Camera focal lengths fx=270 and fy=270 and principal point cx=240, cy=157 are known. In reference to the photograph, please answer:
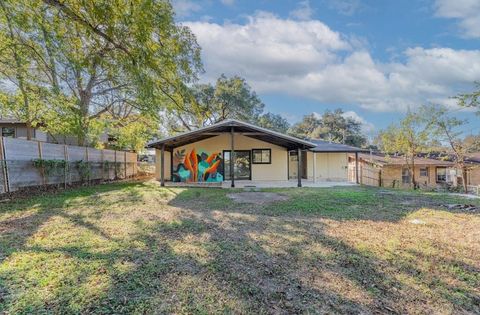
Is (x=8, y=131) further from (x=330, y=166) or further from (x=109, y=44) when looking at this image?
(x=330, y=166)

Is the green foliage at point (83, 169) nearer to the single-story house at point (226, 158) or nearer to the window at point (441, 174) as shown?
the single-story house at point (226, 158)

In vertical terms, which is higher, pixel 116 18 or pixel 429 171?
pixel 116 18

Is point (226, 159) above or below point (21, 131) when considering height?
below

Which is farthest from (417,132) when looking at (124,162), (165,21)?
(124,162)

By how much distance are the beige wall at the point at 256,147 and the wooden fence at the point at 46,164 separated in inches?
169

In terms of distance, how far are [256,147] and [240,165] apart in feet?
4.60

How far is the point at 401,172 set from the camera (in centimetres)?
2050

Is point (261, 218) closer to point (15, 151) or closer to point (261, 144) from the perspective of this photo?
point (15, 151)

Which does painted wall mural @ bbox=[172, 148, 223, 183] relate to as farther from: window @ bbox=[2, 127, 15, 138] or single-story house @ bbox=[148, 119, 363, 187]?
window @ bbox=[2, 127, 15, 138]

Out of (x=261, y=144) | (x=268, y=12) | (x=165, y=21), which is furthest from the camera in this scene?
(x=261, y=144)

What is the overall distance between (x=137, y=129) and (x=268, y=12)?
35.8 ft

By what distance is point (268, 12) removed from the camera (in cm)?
1054

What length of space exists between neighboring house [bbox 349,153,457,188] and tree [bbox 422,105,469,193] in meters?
3.68

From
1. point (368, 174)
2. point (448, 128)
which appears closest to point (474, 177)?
point (448, 128)
